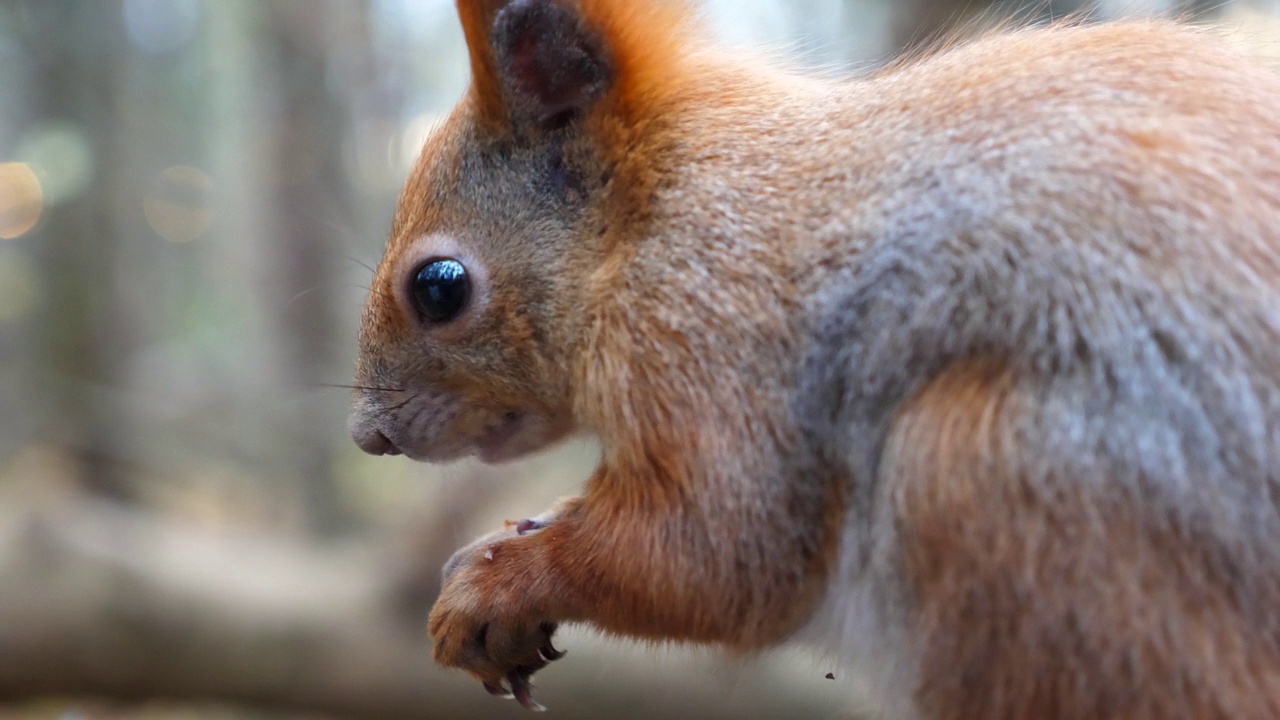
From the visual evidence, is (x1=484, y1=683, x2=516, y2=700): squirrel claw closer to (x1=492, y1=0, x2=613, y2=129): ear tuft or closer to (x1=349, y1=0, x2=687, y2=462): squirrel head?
(x1=349, y1=0, x2=687, y2=462): squirrel head

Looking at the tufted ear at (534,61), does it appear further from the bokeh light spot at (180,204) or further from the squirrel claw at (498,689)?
the bokeh light spot at (180,204)

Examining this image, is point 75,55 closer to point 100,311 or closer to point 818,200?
point 100,311

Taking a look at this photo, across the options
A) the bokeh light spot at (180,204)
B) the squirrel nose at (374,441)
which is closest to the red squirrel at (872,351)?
the squirrel nose at (374,441)

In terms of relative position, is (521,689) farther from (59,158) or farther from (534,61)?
(59,158)

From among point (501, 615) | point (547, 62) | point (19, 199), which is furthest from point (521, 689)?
point (19, 199)

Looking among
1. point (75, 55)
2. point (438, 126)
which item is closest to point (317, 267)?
point (75, 55)

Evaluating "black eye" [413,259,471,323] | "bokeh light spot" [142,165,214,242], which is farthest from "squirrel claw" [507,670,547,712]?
"bokeh light spot" [142,165,214,242]
